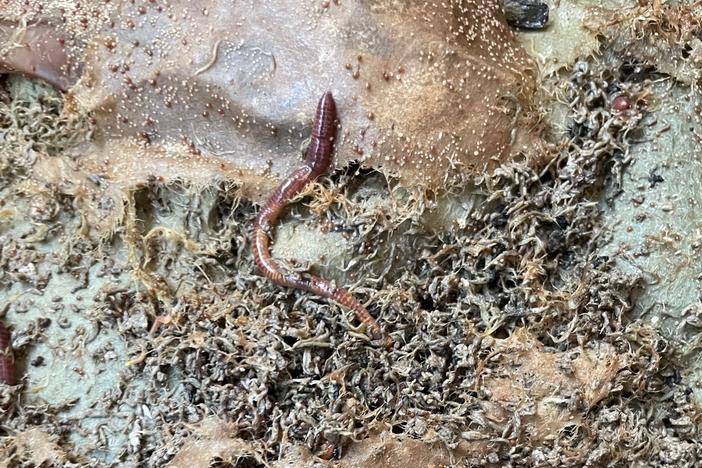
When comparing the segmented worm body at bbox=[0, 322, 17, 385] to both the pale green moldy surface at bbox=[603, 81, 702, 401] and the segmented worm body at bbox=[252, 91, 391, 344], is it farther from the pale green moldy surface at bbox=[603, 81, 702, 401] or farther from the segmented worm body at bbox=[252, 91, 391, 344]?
the pale green moldy surface at bbox=[603, 81, 702, 401]

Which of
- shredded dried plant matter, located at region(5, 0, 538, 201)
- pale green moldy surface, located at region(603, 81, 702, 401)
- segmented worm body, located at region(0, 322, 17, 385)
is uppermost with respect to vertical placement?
shredded dried plant matter, located at region(5, 0, 538, 201)

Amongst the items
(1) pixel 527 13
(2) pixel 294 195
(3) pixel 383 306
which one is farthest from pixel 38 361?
(1) pixel 527 13

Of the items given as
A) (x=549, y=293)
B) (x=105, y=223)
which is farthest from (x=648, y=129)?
(x=105, y=223)

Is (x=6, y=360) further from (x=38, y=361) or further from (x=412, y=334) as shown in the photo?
(x=412, y=334)

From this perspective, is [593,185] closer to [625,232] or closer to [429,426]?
[625,232]

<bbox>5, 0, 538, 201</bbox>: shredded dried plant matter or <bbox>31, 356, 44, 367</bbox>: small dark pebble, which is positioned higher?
<bbox>5, 0, 538, 201</bbox>: shredded dried plant matter

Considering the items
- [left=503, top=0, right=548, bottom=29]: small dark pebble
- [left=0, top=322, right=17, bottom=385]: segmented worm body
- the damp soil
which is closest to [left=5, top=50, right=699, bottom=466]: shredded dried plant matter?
the damp soil
